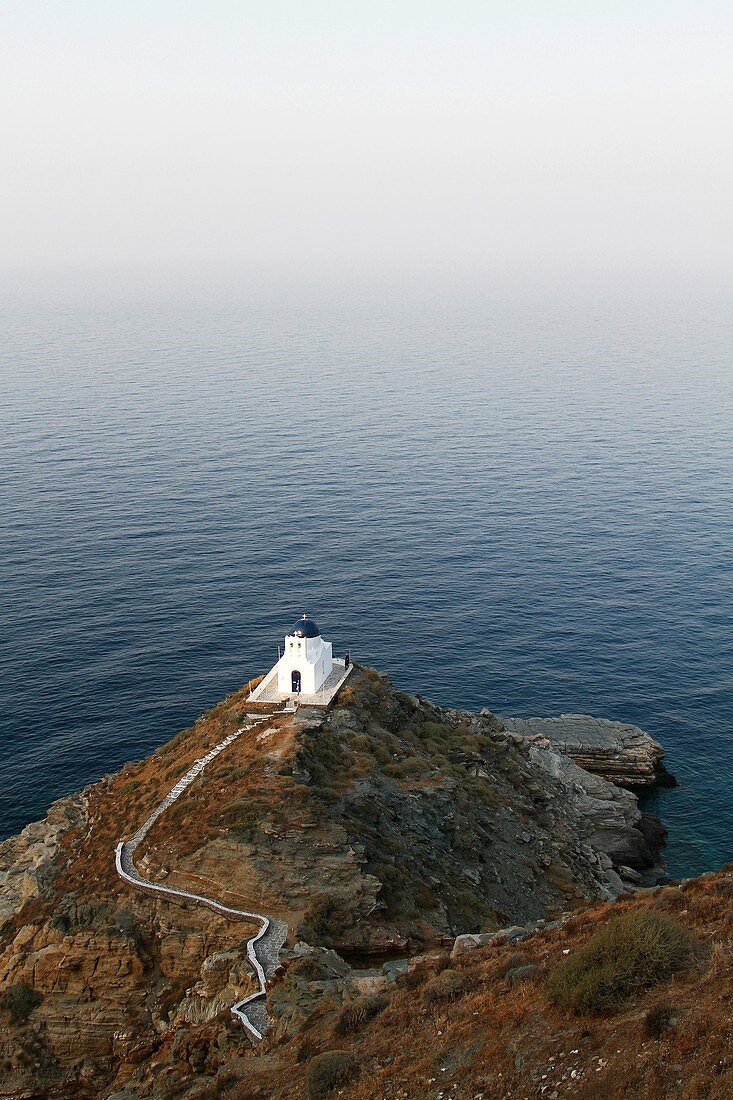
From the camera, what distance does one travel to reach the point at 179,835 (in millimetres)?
51000

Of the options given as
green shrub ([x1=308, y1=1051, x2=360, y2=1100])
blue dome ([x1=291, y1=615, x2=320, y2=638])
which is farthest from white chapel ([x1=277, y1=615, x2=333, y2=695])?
green shrub ([x1=308, y1=1051, x2=360, y2=1100])

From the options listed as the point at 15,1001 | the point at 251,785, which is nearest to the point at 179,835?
the point at 251,785

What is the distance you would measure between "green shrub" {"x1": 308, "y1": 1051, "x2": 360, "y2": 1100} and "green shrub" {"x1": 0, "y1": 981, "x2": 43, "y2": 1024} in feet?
65.1

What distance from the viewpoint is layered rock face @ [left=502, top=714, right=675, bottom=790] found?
255ft

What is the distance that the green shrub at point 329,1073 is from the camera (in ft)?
101

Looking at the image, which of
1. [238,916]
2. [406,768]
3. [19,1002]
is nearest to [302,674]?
[406,768]

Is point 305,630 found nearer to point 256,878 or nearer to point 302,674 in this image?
point 302,674

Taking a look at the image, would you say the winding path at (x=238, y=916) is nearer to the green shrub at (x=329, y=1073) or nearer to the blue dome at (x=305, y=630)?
the green shrub at (x=329, y=1073)

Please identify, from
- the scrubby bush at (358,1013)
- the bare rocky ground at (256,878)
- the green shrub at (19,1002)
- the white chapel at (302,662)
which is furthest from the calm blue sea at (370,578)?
the scrubby bush at (358,1013)

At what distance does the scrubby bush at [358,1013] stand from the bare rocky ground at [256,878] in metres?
2.56

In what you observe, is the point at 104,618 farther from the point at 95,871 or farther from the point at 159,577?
the point at 95,871

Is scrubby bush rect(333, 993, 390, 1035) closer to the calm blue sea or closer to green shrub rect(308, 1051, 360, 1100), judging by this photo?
green shrub rect(308, 1051, 360, 1100)

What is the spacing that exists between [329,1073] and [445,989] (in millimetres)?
5808

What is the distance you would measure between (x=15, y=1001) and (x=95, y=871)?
738 cm
